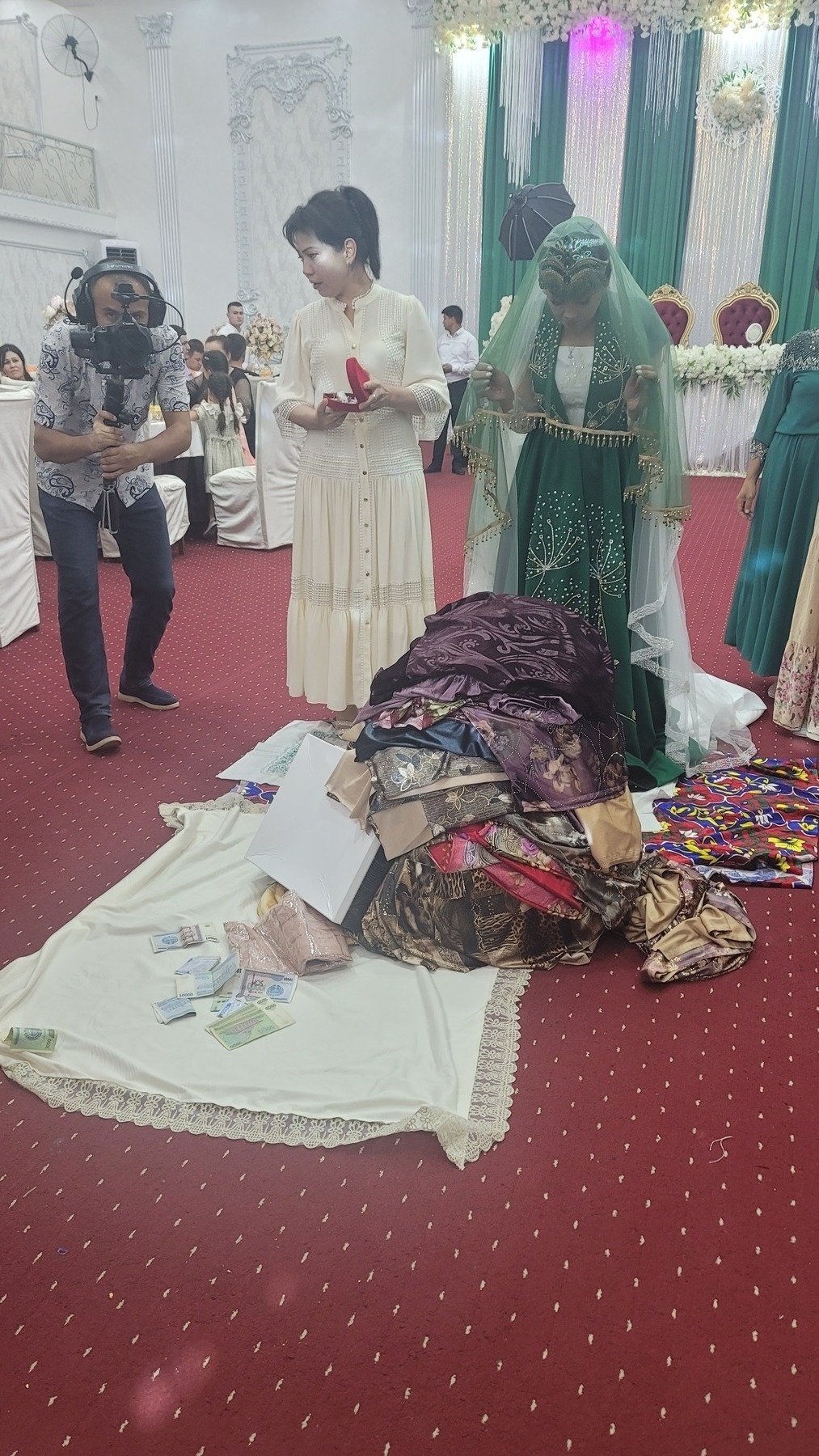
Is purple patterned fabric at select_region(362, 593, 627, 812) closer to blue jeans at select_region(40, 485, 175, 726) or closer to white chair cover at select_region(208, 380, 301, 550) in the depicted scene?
blue jeans at select_region(40, 485, 175, 726)

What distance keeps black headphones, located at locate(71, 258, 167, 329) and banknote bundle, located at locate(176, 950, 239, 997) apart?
1744 millimetres

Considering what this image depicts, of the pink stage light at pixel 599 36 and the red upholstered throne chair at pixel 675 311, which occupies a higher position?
the pink stage light at pixel 599 36

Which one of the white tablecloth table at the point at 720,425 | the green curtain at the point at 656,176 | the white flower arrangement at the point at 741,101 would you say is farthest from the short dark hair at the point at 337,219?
the white flower arrangement at the point at 741,101

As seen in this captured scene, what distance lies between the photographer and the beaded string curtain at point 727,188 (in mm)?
8633

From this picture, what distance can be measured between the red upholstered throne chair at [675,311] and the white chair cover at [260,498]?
176 inches

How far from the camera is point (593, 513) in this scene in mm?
2832

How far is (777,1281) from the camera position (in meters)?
1.47

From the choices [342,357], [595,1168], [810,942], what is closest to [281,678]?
[342,357]

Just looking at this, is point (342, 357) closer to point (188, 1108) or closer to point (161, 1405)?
point (188, 1108)

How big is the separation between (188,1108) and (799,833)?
1.73 m

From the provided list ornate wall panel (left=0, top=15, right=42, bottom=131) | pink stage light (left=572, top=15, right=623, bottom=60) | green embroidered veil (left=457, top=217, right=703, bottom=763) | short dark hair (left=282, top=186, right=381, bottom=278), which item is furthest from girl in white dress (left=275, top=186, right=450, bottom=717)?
ornate wall panel (left=0, top=15, right=42, bottom=131)

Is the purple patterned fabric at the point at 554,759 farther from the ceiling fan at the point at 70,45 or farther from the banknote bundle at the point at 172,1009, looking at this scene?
the ceiling fan at the point at 70,45

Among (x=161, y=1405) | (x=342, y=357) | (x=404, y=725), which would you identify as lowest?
(x=161, y=1405)

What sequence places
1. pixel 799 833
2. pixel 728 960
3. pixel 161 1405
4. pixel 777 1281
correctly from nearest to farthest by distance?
pixel 161 1405
pixel 777 1281
pixel 728 960
pixel 799 833
